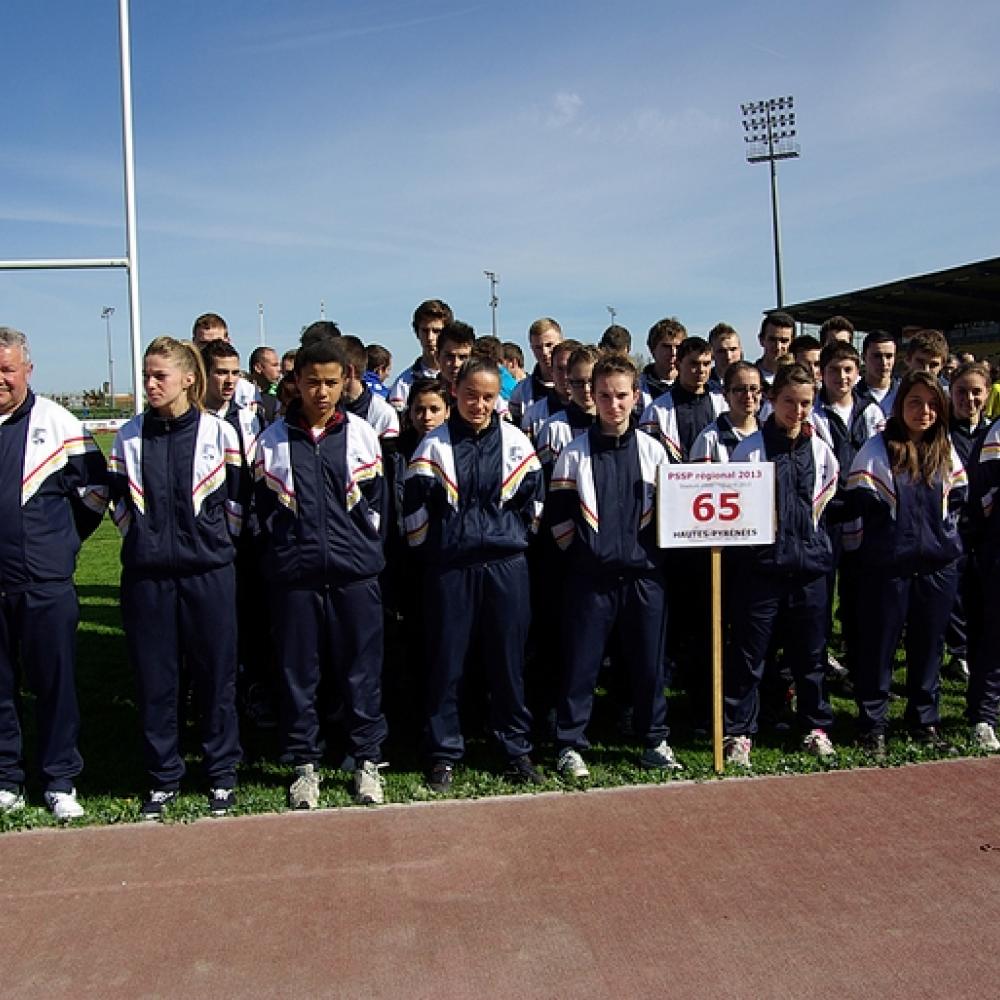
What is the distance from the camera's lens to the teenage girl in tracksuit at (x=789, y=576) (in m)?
5.12

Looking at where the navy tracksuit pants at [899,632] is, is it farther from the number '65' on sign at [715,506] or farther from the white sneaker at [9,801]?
the white sneaker at [9,801]

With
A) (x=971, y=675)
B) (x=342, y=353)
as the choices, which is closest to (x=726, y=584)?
(x=971, y=675)

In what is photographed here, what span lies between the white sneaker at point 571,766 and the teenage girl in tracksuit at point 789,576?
800mm

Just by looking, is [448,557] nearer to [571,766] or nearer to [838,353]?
[571,766]

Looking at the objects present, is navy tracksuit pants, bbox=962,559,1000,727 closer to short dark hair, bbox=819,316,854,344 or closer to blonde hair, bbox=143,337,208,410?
short dark hair, bbox=819,316,854,344

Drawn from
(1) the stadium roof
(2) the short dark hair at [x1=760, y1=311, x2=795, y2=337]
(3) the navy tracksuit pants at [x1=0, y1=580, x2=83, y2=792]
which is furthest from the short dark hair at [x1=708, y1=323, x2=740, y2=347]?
(1) the stadium roof

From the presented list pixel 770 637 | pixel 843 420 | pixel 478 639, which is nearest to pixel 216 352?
pixel 478 639

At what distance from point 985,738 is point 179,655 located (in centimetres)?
428

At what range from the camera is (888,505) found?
517 cm

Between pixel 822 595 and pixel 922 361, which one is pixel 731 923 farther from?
pixel 922 361

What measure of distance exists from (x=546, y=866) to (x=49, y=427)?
3045 mm

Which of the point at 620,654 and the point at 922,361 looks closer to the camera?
the point at 620,654

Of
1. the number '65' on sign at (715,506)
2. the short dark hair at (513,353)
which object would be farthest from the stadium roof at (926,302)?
the number '65' on sign at (715,506)

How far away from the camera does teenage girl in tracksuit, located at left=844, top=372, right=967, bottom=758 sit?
203 inches
